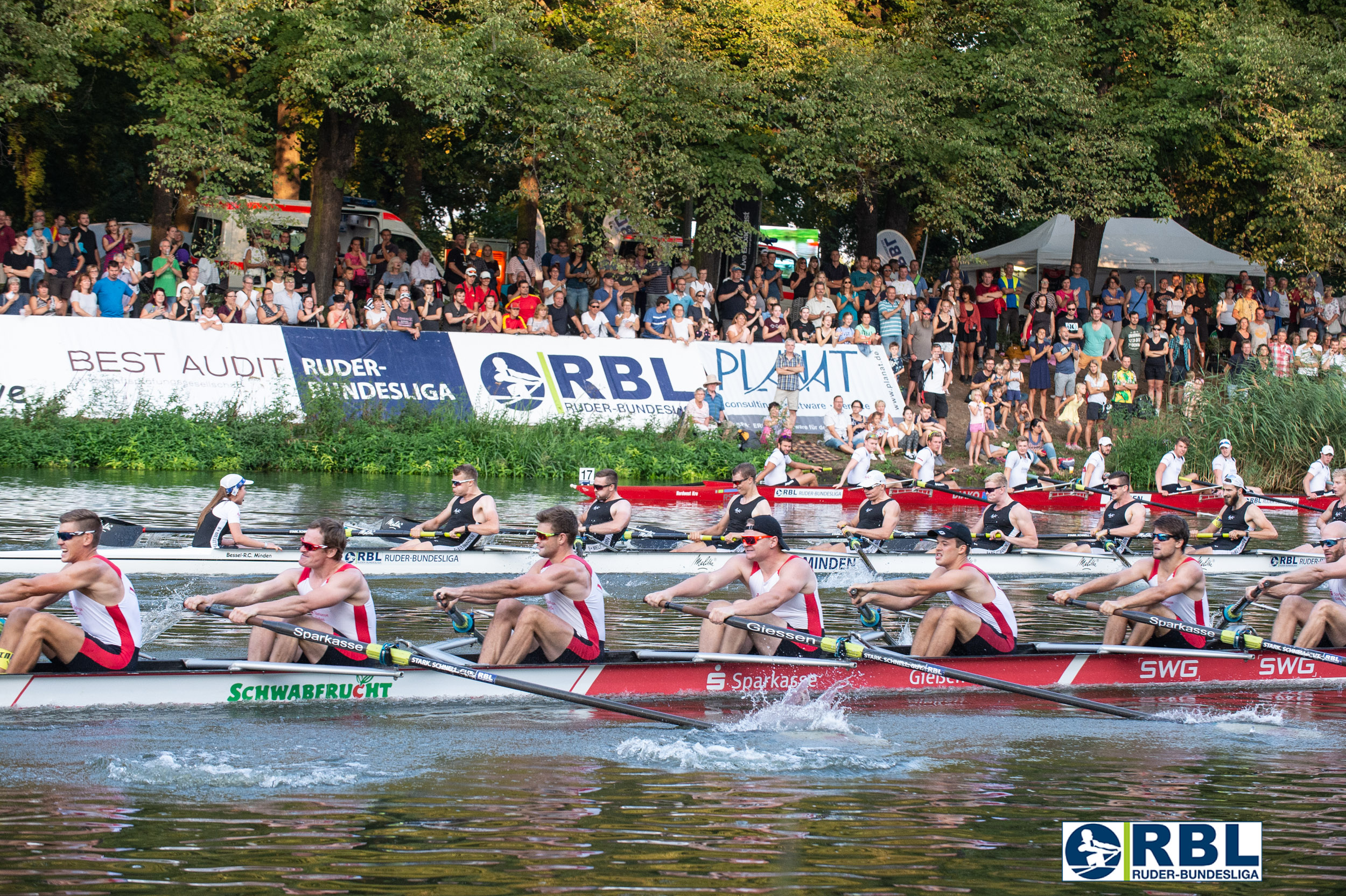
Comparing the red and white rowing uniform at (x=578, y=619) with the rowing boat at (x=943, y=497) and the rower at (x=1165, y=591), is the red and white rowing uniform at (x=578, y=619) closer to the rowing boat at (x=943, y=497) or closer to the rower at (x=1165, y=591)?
the rower at (x=1165, y=591)

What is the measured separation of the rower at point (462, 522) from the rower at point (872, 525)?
3.83 m

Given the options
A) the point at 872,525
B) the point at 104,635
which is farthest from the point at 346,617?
the point at 872,525

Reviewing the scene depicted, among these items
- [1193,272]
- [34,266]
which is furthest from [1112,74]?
[34,266]

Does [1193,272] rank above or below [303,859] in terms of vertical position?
above

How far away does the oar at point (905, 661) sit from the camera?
31.8 ft

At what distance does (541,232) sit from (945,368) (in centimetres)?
1085

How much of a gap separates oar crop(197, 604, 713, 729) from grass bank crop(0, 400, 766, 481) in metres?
13.0

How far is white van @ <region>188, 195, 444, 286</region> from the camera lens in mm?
23391

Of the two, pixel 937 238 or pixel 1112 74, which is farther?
pixel 937 238

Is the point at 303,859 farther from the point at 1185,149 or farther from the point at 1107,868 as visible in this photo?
the point at 1185,149

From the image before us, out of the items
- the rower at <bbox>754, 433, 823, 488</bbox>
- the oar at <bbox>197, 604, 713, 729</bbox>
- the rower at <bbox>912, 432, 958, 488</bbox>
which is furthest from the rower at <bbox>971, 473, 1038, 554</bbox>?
the oar at <bbox>197, 604, 713, 729</bbox>

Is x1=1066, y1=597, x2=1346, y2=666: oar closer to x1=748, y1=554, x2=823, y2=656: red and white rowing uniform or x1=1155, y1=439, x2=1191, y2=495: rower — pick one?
x1=748, y1=554, x2=823, y2=656: red and white rowing uniform

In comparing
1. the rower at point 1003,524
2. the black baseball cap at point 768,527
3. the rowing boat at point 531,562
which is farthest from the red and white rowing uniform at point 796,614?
the rower at point 1003,524

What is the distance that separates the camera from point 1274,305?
A: 28875 millimetres
